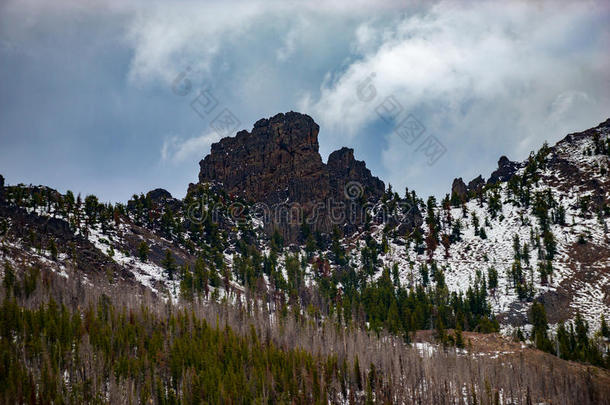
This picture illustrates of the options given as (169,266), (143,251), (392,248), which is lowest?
(169,266)

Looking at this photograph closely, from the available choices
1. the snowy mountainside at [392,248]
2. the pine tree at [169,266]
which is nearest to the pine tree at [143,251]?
the snowy mountainside at [392,248]

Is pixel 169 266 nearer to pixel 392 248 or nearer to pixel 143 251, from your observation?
pixel 143 251

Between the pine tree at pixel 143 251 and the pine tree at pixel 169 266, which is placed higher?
the pine tree at pixel 143 251

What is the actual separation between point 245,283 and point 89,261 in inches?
1754

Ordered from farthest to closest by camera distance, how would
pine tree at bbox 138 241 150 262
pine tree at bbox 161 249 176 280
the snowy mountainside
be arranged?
pine tree at bbox 138 241 150 262 < pine tree at bbox 161 249 176 280 < the snowy mountainside

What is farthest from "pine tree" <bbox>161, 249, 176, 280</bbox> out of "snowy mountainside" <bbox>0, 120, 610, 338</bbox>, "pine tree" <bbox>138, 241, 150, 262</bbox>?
"pine tree" <bbox>138, 241, 150, 262</bbox>

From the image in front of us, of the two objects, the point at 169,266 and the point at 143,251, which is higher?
the point at 143,251

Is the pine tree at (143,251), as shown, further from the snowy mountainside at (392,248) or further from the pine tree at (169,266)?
the pine tree at (169,266)

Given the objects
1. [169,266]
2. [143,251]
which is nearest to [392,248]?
[169,266]

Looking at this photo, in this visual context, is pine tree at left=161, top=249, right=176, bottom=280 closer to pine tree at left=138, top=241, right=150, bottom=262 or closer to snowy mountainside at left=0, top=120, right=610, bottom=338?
snowy mountainside at left=0, top=120, right=610, bottom=338

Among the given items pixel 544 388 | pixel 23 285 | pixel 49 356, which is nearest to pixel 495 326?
pixel 544 388

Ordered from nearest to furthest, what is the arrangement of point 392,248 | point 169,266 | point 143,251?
point 169,266 → point 143,251 → point 392,248

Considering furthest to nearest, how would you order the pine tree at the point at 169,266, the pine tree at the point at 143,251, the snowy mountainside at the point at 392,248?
the pine tree at the point at 143,251, the pine tree at the point at 169,266, the snowy mountainside at the point at 392,248

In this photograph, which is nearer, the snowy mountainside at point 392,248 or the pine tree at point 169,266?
the snowy mountainside at point 392,248
